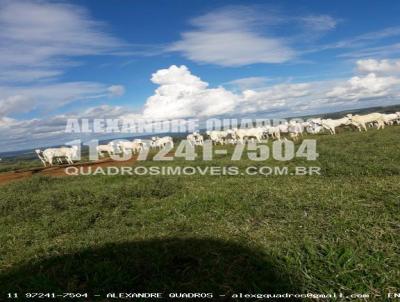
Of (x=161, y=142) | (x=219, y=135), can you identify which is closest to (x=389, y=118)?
(x=219, y=135)

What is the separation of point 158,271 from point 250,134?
128 ft

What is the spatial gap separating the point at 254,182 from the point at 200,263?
6.81 meters

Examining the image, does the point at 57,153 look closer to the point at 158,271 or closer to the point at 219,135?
the point at 219,135

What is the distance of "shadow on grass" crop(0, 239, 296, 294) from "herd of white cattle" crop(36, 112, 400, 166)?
31.8 metres

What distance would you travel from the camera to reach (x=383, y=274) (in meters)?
4.93

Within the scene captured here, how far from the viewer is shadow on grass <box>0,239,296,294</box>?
17.1 ft

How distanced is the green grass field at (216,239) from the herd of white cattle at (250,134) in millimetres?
27566

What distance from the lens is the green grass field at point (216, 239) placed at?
17.3 ft

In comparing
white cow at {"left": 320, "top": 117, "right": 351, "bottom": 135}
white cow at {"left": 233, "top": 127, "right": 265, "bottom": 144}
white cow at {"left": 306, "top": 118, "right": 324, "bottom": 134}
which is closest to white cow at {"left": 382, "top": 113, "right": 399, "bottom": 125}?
white cow at {"left": 320, "top": 117, "right": 351, "bottom": 135}

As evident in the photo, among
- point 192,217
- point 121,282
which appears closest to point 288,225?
point 192,217

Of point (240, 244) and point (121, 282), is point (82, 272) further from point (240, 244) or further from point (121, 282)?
point (240, 244)

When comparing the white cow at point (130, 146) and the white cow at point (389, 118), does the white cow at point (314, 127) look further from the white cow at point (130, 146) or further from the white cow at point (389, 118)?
the white cow at point (130, 146)

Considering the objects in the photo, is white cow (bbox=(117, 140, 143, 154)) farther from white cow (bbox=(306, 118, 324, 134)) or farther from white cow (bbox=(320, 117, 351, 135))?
white cow (bbox=(320, 117, 351, 135))

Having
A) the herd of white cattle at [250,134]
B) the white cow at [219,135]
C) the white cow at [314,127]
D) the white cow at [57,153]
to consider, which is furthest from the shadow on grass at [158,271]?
the white cow at [314,127]
